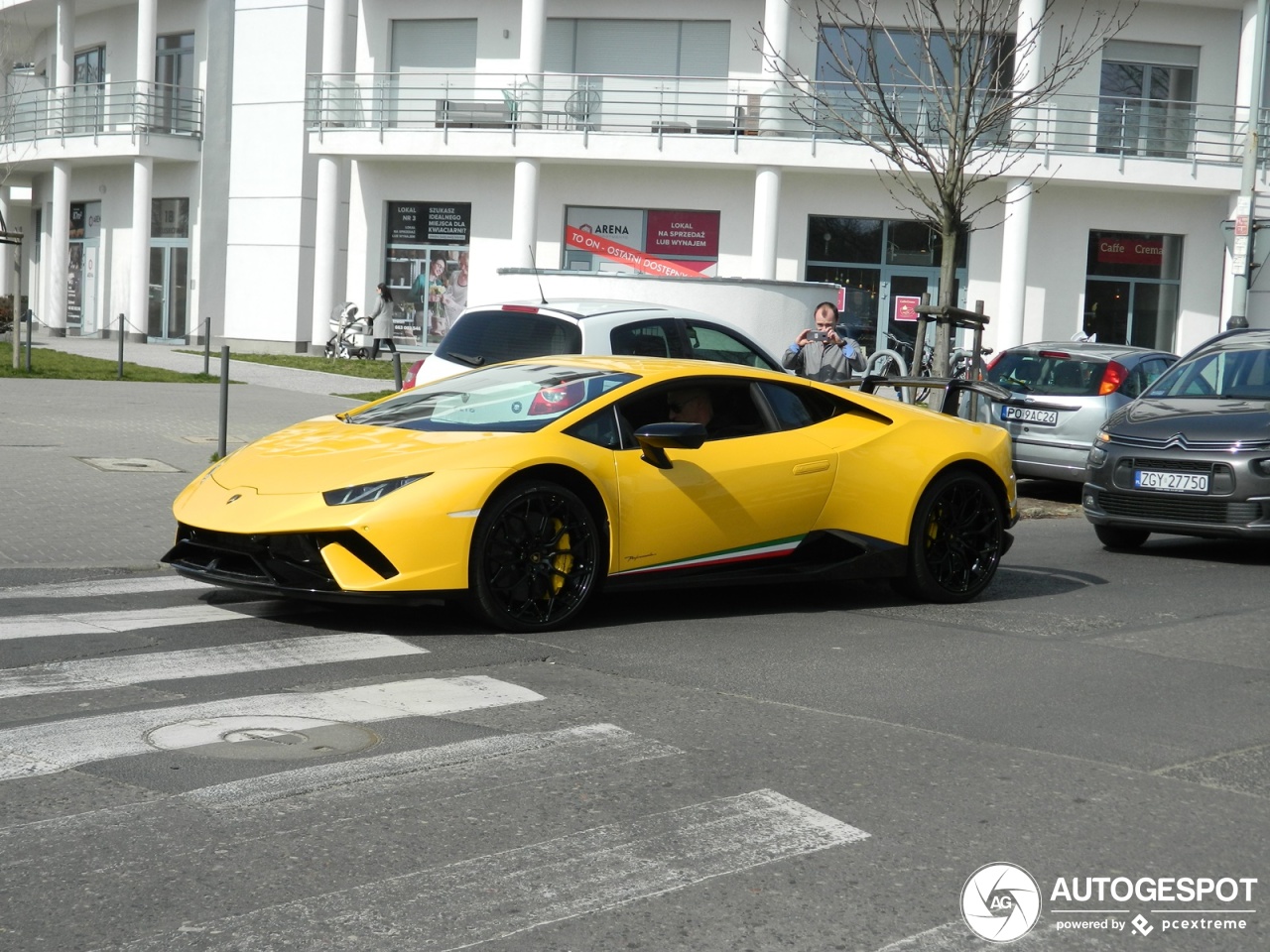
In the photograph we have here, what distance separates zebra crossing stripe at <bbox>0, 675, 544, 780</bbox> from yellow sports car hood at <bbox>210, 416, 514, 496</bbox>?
1.26m

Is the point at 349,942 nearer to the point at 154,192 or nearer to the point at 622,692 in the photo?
the point at 622,692

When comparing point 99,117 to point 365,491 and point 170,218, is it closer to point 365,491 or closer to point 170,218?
point 170,218

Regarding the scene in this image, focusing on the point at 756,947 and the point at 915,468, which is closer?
the point at 756,947

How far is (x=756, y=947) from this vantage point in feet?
12.1

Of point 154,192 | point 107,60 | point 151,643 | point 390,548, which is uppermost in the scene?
point 107,60

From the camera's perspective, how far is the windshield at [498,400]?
795 cm

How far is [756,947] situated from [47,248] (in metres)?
43.3

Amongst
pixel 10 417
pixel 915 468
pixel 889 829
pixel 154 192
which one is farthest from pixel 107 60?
pixel 889 829

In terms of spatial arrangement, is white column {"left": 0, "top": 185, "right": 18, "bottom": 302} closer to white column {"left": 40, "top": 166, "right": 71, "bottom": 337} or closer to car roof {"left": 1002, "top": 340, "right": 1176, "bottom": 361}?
white column {"left": 40, "top": 166, "right": 71, "bottom": 337}

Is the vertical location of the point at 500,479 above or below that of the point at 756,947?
above

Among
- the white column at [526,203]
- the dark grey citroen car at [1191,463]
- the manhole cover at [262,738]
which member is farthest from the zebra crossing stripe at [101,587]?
the white column at [526,203]

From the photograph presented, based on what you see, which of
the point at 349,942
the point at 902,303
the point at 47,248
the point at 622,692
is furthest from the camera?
the point at 47,248

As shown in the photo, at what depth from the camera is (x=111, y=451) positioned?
14297 millimetres

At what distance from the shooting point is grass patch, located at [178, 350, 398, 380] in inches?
1131
